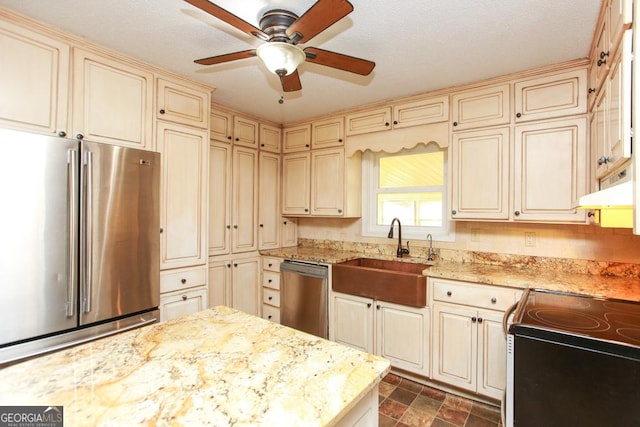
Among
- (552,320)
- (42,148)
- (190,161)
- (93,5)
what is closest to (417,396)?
(552,320)

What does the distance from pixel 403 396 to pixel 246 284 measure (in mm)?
1768

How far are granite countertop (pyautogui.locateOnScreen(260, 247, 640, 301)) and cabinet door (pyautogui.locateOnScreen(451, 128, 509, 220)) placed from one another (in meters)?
0.41

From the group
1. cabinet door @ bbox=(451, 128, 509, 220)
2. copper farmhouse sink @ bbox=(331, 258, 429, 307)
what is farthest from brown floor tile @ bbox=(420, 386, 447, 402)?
cabinet door @ bbox=(451, 128, 509, 220)

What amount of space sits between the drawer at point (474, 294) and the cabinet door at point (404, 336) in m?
0.19

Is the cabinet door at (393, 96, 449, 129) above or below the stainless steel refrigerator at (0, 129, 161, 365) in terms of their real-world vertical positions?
above

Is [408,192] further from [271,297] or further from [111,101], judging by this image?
[111,101]

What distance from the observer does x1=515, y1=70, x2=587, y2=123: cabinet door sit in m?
1.99

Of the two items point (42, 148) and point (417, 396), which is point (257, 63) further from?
point (417, 396)

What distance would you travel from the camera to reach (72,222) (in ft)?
5.39

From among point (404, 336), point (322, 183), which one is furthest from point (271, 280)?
point (404, 336)

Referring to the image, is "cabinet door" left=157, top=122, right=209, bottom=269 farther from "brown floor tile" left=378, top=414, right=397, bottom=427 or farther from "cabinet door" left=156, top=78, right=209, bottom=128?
"brown floor tile" left=378, top=414, right=397, bottom=427

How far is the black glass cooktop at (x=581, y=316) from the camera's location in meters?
1.20

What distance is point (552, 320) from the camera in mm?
1358

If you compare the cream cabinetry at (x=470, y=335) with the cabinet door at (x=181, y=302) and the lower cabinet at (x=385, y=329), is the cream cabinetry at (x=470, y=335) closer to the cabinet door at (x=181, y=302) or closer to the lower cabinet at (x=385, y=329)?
the lower cabinet at (x=385, y=329)
